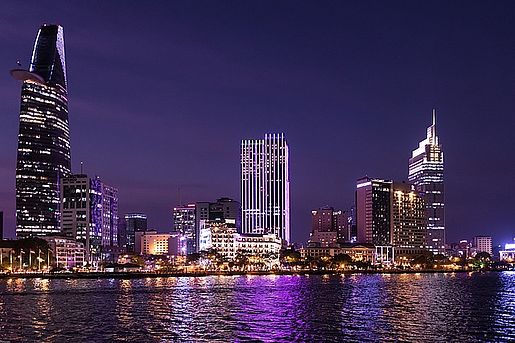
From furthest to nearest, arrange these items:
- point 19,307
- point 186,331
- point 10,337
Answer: point 19,307, point 186,331, point 10,337

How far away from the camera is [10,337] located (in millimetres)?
69375

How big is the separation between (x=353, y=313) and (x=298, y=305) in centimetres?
1333

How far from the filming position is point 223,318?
87188 mm

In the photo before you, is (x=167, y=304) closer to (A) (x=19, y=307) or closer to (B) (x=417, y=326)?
(A) (x=19, y=307)

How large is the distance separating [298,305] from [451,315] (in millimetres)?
23683

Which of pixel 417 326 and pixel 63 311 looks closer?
pixel 417 326

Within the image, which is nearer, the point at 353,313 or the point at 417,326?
the point at 417,326

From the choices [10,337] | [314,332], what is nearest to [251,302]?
[314,332]

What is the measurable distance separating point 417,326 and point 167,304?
42.3 m

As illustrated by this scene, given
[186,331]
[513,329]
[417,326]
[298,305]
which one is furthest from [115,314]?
[513,329]

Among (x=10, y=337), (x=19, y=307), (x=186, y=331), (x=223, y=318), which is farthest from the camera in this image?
(x=19, y=307)

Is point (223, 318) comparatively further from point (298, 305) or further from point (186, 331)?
point (298, 305)

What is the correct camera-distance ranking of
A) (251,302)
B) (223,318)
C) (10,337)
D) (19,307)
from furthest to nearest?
(251,302), (19,307), (223,318), (10,337)

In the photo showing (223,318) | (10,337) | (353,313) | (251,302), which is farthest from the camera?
(251,302)
